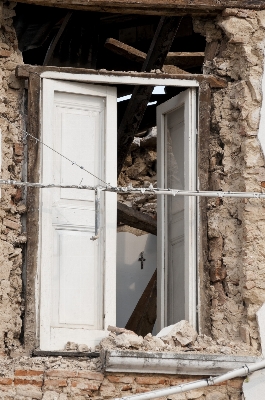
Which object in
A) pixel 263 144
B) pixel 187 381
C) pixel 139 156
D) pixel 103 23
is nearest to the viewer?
pixel 187 381

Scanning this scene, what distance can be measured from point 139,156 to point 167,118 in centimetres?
370

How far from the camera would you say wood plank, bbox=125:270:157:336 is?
1282 centimetres

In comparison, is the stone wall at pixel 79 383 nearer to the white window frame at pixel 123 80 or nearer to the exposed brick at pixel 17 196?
the white window frame at pixel 123 80

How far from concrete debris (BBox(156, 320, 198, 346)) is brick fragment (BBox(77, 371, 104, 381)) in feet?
1.89

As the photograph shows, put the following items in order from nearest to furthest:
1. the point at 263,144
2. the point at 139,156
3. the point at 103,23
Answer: the point at 263,144 → the point at 103,23 → the point at 139,156

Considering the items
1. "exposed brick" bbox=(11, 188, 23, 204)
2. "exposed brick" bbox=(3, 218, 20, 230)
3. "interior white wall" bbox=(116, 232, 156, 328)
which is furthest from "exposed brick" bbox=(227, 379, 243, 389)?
"interior white wall" bbox=(116, 232, 156, 328)

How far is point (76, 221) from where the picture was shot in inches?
399

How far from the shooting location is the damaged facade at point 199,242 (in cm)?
951

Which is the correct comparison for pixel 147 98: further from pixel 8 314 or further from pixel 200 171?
pixel 8 314

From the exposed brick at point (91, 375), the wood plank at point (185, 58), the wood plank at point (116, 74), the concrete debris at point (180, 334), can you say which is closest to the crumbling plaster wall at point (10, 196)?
the wood plank at point (116, 74)

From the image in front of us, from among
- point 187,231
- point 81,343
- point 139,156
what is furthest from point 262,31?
point 139,156

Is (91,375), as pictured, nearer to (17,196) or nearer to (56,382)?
A: (56,382)

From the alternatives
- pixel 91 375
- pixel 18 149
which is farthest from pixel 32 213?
pixel 91 375

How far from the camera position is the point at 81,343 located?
32.5 ft
